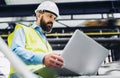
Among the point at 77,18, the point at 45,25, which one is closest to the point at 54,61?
the point at 45,25

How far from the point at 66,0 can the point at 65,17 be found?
1.02ft

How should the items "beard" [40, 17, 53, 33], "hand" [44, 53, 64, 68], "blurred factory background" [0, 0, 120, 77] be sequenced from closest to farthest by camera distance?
"hand" [44, 53, 64, 68], "beard" [40, 17, 53, 33], "blurred factory background" [0, 0, 120, 77]

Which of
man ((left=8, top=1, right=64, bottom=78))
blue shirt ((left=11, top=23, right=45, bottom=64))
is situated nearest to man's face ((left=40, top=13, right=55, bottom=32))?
man ((left=8, top=1, right=64, bottom=78))

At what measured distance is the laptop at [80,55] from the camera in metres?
1.22

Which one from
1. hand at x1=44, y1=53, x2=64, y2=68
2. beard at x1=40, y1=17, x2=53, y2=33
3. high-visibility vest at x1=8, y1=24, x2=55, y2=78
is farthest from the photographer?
beard at x1=40, y1=17, x2=53, y2=33

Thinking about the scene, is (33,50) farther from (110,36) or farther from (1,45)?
(110,36)

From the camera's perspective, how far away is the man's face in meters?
1.51

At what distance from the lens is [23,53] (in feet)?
4.12

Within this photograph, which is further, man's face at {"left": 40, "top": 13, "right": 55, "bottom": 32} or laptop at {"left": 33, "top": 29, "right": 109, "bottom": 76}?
man's face at {"left": 40, "top": 13, "right": 55, "bottom": 32}

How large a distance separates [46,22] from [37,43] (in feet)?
0.62

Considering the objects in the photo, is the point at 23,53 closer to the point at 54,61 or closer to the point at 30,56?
the point at 30,56

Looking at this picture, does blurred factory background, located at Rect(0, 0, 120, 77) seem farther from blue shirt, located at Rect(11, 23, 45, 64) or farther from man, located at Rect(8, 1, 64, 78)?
blue shirt, located at Rect(11, 23, 45, 64)

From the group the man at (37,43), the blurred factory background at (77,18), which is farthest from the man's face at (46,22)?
the blurred factory background at (77,18)

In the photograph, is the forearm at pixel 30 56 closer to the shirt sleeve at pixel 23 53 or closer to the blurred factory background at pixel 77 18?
the shirt sleeve at pixel 23 53
